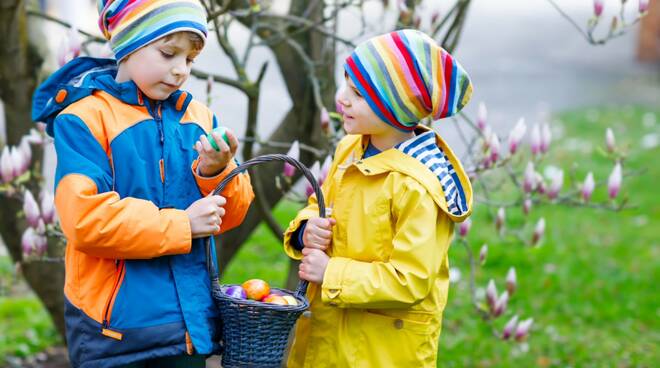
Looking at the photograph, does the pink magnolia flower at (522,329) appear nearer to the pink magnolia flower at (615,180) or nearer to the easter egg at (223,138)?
the pink magnolia flower at (615,180)

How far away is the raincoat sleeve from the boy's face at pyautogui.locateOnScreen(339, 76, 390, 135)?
36cm

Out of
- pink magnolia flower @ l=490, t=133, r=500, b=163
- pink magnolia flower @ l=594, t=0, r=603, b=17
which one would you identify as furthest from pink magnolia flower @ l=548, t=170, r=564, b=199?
pink magnolia flower @ l=594, t=0, r=603, b=17

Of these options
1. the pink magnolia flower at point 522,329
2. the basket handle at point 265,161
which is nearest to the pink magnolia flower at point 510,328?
the pink magnolia flower at point 522,329

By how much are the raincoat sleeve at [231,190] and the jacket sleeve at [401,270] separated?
352 millimetres

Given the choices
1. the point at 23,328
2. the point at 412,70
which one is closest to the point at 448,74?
the point at 412,70

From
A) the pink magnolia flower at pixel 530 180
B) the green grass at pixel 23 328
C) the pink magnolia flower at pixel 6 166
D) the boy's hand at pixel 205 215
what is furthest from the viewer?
the green grass at pixel 23 328

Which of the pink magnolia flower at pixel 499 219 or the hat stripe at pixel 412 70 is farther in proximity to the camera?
the pink magnolia flower at pixel 499 219

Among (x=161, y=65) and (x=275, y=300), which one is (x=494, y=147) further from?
(x=161, y=65)

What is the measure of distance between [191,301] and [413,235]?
0.65 m

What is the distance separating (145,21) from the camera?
2.53 m

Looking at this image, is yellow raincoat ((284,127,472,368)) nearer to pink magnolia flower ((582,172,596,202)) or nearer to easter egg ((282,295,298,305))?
easter egg ((282,295,298,305))

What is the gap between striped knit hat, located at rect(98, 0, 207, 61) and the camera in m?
2.53

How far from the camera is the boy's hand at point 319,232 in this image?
277cm

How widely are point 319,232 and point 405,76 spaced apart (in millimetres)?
519
